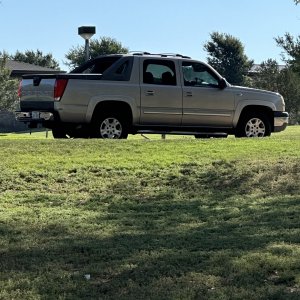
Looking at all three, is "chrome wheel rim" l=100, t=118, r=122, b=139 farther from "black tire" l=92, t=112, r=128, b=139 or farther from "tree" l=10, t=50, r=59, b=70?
"tree" l=10, t=50, r=59, b=70

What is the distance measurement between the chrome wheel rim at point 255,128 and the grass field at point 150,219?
1.27 metres

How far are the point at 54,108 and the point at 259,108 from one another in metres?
4.26

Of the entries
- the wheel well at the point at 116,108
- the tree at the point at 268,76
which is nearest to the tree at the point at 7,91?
the tree at the point at 268,76

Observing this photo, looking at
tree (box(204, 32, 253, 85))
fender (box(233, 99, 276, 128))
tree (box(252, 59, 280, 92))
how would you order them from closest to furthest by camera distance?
fender (box(233, 99, 276, 128))
tree (box(252, 59, 280, 92))
tree (box(204, 32, 253, 85))

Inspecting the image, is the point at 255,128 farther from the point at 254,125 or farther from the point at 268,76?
the point at 268,76

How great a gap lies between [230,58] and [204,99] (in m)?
42.6

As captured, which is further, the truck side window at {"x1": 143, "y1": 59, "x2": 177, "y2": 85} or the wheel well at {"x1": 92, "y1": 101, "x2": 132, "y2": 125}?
the truck side window at {"x1": 143, "y1": 59, "x2": 177, "y2": 85}

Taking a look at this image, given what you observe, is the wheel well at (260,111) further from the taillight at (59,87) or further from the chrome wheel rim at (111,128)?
the taillight at (59,87)

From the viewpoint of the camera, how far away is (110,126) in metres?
10.8

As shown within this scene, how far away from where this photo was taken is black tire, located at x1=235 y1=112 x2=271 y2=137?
11828 millimetres

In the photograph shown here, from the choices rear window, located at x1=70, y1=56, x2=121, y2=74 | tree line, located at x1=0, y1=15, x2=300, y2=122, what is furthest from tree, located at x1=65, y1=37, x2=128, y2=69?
rear window, located at x1=70, y1=56, x2=121, y2=74

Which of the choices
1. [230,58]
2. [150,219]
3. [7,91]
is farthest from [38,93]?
[230,58]

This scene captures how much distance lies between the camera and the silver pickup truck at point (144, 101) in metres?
10.4

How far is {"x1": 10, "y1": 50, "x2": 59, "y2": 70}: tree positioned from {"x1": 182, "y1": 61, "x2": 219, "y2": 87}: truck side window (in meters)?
57.6
